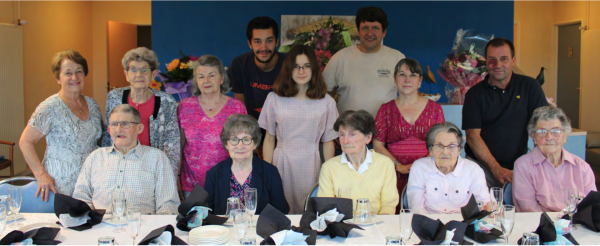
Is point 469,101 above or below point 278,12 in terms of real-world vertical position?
below

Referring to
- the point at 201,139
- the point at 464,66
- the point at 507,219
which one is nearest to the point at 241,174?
the point at 201,139

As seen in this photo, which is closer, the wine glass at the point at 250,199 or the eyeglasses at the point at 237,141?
the wine glass at the point at 250,199

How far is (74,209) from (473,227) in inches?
71.2

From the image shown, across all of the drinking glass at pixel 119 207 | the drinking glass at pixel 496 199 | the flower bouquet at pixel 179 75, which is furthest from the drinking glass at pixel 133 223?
the flower bouquet at pixel 179 75

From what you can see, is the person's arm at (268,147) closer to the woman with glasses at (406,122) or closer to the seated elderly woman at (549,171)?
the woman with glasses at (406,122)

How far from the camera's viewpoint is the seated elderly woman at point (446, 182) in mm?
2676

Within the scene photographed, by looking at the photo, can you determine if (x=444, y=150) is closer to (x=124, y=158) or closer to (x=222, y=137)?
(x=222, y=137)

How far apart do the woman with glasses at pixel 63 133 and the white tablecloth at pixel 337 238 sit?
622mm

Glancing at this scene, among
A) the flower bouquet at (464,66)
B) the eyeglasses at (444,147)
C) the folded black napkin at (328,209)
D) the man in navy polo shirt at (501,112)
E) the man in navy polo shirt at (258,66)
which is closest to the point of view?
the folded black napkin at (328,209)

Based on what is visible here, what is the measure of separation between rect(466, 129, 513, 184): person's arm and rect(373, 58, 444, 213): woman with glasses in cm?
40

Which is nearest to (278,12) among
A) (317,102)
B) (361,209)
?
(317,102)

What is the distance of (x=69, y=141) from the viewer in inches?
118

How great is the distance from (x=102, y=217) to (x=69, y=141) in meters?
0.97

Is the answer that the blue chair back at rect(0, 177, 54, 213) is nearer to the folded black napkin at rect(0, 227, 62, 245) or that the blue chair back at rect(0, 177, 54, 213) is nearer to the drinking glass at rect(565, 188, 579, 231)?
the folded black napkin at rect(0, 227, 62, 245)
